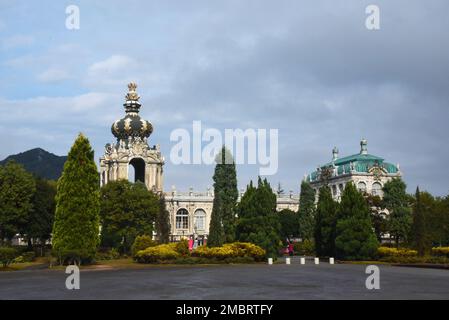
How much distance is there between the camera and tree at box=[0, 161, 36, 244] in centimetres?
6338

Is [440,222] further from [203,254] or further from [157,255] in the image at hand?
[157,255]

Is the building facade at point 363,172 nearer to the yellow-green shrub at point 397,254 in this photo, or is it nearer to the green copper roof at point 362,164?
the green copper roof at point 362,164

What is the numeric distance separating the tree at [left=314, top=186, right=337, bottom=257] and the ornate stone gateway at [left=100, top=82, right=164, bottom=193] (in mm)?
45869

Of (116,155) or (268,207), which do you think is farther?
(116,155)

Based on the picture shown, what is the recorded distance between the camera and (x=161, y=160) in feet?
349

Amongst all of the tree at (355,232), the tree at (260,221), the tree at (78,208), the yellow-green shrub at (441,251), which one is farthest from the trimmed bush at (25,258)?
the yellow-green shrub at (441,251)

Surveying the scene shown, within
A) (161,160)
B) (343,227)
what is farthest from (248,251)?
(161,160)

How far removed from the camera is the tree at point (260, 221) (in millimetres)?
57750

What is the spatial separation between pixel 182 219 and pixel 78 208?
74.6 m

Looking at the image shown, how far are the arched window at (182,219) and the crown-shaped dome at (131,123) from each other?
24.8 m

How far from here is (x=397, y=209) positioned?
75.8 meters

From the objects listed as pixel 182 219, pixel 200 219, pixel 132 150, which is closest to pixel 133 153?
pixel 132 150
